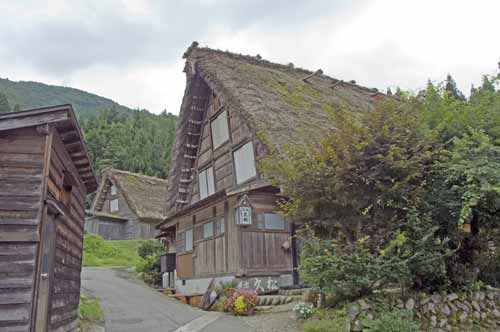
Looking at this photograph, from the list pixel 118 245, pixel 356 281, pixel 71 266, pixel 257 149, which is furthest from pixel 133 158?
pixel 356 281

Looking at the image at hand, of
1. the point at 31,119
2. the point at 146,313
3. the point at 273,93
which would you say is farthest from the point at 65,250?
the point at 273,93

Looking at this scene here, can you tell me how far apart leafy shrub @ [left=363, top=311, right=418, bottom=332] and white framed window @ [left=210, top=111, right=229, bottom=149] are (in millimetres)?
10371

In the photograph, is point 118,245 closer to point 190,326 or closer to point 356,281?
point 190,326

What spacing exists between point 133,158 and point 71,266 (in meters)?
37.6

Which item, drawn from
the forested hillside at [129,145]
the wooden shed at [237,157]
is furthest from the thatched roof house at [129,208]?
the wooden shed at [237,157]

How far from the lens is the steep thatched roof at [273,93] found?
13773mm

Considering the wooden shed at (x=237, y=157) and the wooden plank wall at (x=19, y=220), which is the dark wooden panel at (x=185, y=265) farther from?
Result: the wooden plank wall at (x=19, y=220)

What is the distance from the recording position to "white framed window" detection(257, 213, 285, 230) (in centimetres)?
1362

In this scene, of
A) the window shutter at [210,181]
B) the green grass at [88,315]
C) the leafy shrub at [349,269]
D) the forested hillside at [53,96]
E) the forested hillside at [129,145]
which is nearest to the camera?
the leafy shrub at [349,269]

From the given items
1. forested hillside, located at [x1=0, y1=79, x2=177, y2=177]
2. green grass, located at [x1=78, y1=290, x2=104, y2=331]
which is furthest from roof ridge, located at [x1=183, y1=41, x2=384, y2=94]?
forested hillside, located at [x1=0, y1=79, x2=177, y2=177]

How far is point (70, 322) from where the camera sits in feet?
29.1

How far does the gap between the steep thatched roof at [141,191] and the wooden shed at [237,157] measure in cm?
1216

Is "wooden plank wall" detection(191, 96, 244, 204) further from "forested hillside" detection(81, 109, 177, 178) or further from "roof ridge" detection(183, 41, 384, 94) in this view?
"forested hillside" detection(81, 109, 177, 178)

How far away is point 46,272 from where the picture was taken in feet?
23.6
